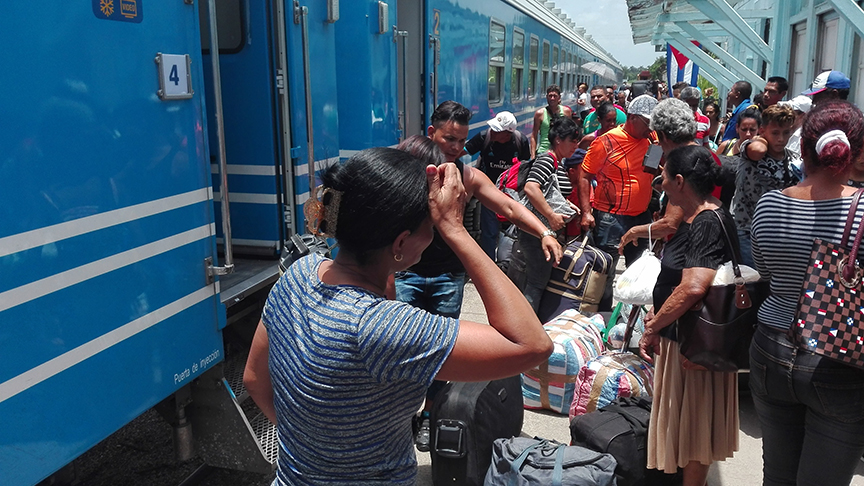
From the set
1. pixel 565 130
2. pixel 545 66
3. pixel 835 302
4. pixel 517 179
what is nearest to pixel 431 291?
pixel 517 179

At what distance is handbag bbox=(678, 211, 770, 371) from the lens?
282cm

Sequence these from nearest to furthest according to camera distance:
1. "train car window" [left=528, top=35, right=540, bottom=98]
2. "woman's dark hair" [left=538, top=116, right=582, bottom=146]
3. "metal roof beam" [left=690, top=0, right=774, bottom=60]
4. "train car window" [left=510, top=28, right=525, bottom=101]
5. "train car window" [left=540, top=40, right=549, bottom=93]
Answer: "woman's dark hair" [left=538, top=116, right=582, bottom=146] < "metal roof beam" [left=690, top=0, right=774, bottom=60] < "train car window" [left=510, top=28, right=525, bottom=101] < "train car window" [left=528, top=35, right=540, bottom=98] < "train car window" [left=540, top=40, right=549, bottom=93]

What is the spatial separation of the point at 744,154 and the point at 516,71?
7.09 m

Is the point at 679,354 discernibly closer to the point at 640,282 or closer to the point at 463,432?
the point at 640,282

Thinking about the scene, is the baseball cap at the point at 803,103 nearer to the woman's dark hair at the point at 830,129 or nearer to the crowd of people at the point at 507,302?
the crowd of people at the point at 507,302

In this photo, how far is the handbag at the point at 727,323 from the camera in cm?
282

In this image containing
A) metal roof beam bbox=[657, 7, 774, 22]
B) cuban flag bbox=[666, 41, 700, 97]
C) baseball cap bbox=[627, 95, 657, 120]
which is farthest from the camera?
cuban flag bbox=[666, 41, 700, 97]

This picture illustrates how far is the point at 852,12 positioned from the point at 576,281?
3.28 m

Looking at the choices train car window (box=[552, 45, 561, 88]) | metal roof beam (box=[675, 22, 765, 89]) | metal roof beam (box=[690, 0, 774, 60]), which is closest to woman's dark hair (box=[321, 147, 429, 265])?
metal roof beam (box=[690, 0, 774, 60])

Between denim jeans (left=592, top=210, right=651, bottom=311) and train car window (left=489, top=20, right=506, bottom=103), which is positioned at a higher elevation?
train car window (left=489, top=20, right=506, bottom=103)

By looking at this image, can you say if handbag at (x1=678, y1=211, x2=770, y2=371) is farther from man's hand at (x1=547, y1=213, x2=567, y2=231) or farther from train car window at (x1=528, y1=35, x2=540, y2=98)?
train car window at (x1=528, y1=35, x2=540, y2=98)

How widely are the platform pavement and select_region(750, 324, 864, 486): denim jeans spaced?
1.03 meters

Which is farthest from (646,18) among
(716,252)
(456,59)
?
(716,252)

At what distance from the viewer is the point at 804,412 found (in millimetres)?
2516
